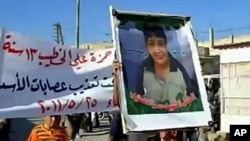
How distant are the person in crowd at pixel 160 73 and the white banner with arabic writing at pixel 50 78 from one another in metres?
0.56

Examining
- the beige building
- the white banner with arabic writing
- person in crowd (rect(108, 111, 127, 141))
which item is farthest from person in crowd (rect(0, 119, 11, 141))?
the beige building

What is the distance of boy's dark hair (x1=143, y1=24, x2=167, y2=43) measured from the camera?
557 centimetres

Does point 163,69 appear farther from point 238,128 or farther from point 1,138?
point 1,138

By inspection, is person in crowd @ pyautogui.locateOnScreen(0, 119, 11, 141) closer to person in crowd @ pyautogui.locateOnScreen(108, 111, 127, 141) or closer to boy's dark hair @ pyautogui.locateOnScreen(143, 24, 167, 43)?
person in crowd @ pyautogui.locateOnScreen(108, 111, 127, 141)

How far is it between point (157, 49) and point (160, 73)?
23 cm

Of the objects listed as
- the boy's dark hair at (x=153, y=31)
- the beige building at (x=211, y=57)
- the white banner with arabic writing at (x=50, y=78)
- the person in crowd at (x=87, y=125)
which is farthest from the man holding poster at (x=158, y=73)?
the beige building at (x=211, y=57)

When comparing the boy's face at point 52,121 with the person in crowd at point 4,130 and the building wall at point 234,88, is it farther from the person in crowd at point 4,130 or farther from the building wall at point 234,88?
the building wall at point 234,88

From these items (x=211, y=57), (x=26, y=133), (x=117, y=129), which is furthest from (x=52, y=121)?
(x=211, y=57)

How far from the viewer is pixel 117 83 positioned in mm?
5297

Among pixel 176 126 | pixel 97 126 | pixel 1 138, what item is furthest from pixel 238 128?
pixel 97 126

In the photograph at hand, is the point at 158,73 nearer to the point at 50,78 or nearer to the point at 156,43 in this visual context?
the point at 156,43

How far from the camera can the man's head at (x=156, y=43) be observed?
18.2 ft

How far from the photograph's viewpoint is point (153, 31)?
18.4ft

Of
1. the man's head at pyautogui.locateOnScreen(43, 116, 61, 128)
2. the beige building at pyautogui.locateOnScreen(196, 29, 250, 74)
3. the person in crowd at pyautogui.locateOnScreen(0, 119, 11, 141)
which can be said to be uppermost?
the man's head at pyautogui.locateOnScreen(43, 116, 61, 128)
